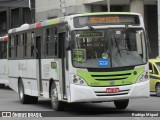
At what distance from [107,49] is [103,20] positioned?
926mm

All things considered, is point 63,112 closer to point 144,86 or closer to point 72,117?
point 72,117

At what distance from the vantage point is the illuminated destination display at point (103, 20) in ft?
48.7

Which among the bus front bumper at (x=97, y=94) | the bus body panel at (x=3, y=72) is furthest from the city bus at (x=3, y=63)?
the bus front bumper at (x=97, y=94)

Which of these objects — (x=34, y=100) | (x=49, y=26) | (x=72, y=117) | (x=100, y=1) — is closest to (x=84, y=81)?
(x=72, y=117)

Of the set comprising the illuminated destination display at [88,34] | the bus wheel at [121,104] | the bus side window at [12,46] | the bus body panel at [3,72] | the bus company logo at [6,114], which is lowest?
the bus body panel at [3,72]

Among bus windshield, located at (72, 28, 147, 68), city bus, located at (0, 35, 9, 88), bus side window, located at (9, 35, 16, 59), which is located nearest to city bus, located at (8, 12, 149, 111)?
bus windshield, located at (72, 28, 147, 68)

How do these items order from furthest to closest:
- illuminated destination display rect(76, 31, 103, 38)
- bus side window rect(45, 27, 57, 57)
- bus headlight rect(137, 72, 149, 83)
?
bus side window rect(45, 27, 57, 57) → bus headlight rect(137, 72, 149, 83) → illuminated destination display rect(76, 31, 103, 38)

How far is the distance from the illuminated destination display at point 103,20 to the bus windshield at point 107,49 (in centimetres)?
23

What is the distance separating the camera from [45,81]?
17.0 m

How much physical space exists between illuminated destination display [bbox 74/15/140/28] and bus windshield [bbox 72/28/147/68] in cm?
23

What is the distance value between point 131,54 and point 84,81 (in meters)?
1.67

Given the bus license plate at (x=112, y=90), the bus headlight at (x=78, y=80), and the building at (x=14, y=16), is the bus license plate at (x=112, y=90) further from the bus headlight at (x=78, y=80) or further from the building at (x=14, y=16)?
the building at (x=14, y=16)

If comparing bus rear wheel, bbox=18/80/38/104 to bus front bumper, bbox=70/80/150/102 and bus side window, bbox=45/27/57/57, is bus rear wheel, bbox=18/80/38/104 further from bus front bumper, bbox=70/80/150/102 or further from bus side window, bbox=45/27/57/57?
bus front bumper, bbox=70/80/150/102

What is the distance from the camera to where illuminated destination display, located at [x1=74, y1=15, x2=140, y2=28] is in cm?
1485
